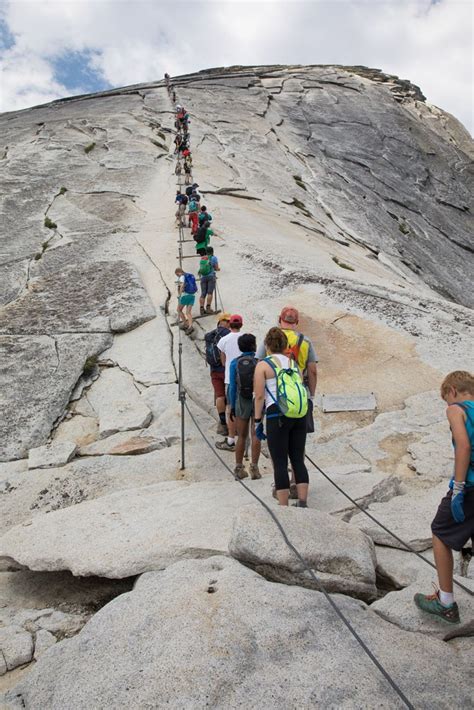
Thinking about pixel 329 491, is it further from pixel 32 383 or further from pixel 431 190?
pixel 431 190

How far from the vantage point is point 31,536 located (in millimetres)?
6617

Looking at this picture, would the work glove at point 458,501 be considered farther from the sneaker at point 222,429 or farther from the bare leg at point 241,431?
the sneaker at point 222,429

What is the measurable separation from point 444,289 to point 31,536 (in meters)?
24.4

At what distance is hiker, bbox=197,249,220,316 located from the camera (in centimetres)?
1384

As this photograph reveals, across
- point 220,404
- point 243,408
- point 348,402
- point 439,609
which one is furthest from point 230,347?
point 439,609

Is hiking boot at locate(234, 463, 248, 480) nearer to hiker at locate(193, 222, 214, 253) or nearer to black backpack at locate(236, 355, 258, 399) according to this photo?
black backpack at locate(236, 355, 258, 399)

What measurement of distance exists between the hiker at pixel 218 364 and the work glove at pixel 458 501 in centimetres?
542

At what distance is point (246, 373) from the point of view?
7812mm

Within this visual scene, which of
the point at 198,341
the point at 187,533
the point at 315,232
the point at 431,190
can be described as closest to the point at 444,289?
the point at 315,232

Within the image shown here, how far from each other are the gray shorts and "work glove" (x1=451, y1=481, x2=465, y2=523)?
3904 millimetres

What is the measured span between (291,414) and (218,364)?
3.40 m

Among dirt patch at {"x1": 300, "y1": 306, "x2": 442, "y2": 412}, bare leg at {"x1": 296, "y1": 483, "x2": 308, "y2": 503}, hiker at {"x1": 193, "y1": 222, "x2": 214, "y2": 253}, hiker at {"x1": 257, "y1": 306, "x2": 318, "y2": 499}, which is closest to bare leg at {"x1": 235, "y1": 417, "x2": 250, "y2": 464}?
hiker at {"x1": 257, "y1": 306, "x2": 318, "y2": 499}

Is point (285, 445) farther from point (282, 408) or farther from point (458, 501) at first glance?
point (458, 501)

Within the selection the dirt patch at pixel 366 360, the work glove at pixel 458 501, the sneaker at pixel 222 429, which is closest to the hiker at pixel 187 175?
the dirt patch at pixel 366 360
